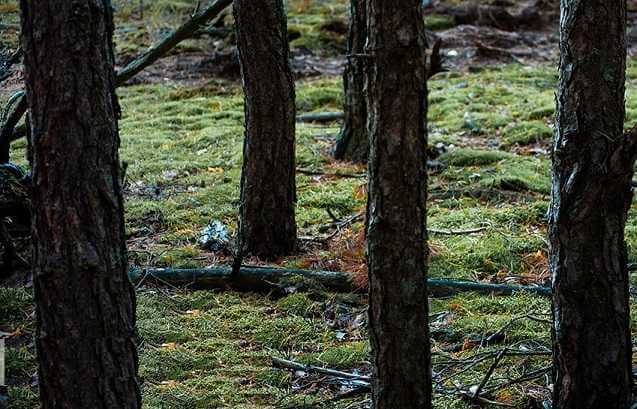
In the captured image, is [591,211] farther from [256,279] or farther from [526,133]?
[526,133]

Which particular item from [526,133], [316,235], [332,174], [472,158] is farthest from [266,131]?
[526,133]

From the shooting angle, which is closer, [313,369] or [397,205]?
[397,205]

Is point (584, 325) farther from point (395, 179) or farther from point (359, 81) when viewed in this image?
point (359, 81)

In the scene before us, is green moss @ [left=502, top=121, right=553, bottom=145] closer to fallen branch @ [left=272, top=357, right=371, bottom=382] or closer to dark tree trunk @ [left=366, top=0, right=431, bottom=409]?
fallen branch @ [left=272, top=357, right=371, bottom=382]

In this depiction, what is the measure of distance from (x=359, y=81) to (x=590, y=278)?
4.95m

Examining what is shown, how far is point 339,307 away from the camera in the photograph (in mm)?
5152

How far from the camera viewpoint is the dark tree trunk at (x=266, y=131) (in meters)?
5.70

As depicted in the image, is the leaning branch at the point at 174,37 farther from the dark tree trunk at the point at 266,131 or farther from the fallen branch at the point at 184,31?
the dark tree trunk at the point at 266,131

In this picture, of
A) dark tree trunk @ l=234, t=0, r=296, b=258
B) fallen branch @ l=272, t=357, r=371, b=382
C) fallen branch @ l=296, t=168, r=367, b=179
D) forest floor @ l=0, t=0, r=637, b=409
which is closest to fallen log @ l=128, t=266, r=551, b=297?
forest floor @ l=0, t=0, r=637, b=409

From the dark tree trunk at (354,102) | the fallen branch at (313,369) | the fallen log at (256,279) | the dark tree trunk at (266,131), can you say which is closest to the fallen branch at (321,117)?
the dark tree trunk at (354,102)

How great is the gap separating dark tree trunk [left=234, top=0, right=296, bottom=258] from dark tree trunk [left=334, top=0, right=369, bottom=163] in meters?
1.76

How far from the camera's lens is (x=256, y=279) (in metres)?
5.45

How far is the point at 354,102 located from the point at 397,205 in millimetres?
5315

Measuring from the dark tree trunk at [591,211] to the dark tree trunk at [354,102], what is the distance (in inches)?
161
